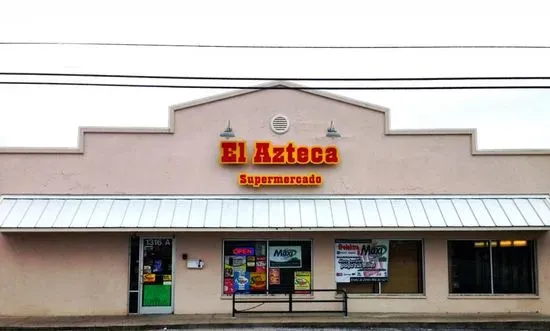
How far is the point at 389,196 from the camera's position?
17.6 meters

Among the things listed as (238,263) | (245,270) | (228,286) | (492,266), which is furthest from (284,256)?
(492,266)

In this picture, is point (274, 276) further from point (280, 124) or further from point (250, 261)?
point (280, 124)

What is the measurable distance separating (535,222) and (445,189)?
8.22 feet

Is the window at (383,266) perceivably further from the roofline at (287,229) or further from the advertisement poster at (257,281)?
the advertisement poster at (257,281)

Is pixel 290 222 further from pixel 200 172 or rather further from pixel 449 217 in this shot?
pixel 449 217

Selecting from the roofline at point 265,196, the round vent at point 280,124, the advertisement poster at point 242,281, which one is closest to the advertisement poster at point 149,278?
the roofline at point 265,196

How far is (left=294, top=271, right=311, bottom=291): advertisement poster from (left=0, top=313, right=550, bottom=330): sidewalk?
1.01 metres

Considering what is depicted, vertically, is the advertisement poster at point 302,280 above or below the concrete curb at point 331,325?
above

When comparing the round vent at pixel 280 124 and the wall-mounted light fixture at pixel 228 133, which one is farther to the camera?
the round vent at pixel 280 124

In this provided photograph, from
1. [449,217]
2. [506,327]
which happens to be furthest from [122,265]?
[506,327]

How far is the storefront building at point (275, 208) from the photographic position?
674 inches

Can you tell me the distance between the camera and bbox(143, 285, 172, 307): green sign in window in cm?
1722

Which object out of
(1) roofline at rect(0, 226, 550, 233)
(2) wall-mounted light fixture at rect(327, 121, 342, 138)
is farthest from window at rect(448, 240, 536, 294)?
(2) wall-mounted light fixture at rect(327, 121, 342, 138)

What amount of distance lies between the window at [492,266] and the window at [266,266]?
13.8 feet
